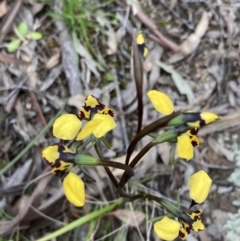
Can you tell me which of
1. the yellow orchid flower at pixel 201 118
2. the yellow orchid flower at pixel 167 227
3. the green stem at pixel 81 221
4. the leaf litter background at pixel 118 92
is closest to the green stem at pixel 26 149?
the leaf litter background at pixel 118 92

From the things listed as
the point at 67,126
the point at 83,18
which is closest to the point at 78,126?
the point at 67,126

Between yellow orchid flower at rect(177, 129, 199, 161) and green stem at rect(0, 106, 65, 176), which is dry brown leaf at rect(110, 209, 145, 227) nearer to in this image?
green stem at rect(0, 106, 65, 176)

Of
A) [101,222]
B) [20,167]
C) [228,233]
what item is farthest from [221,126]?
[20,167]

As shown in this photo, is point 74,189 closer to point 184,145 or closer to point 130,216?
point 184,145

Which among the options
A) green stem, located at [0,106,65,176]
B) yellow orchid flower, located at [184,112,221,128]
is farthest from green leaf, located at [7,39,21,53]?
yellow orchid flower, located at [184,112,221,128]

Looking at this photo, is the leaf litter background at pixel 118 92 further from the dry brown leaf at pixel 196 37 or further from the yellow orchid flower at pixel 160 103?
the yellow orchid flower at pixel 160 103

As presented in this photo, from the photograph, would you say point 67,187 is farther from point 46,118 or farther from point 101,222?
point 46,118
